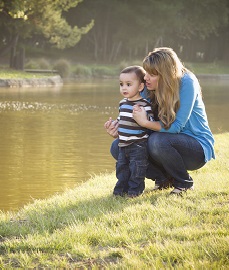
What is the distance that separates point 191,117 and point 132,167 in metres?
0.68

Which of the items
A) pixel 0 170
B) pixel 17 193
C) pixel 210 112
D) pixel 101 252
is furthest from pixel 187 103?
pixel 210 112

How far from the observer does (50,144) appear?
11078mm

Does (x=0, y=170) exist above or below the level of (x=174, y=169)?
below

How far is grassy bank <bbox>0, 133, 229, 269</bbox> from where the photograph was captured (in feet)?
12.9

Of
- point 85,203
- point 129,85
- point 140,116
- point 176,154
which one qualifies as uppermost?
point 129,85

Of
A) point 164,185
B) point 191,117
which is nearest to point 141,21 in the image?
point 164,185

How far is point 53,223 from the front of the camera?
487 centimetres

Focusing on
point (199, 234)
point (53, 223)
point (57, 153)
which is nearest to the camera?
point (199, 234)

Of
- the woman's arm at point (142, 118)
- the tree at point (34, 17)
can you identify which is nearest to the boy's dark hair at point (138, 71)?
the woman's arm at point (142, 118)

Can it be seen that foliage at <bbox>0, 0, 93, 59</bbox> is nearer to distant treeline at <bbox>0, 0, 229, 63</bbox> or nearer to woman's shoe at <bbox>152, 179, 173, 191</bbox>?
distant treeline at <bbox>0, 0, 229, 63</bbox>

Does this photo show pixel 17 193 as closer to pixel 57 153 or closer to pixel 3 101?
pixel 57 153

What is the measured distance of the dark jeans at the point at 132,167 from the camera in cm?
574

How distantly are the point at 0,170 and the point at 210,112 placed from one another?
1053 centimetres

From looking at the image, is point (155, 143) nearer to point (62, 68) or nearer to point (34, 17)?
point (34, 17)
